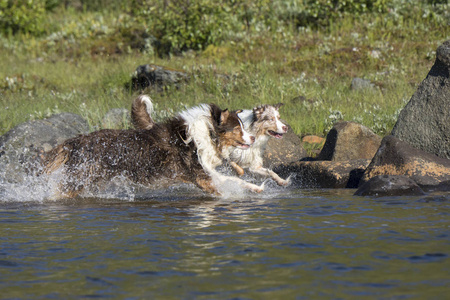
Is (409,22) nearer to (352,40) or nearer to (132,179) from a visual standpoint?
(352,40)

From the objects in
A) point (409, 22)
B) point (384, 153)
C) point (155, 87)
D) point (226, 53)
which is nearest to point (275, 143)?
point (384, 153)

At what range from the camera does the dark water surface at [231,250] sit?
14.9 feet

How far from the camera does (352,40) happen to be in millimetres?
19828

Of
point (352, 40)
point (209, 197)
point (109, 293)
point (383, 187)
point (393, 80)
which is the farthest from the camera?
point (352, 40)

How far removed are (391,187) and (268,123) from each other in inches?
104

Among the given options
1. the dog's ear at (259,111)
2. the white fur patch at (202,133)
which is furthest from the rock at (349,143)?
the white fur patch at (202,133)

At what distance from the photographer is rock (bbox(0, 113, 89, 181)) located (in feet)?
36.6

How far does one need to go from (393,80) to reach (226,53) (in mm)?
6041

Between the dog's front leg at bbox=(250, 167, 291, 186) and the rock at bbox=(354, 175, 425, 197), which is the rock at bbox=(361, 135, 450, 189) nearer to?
the rock at bbox=(354, 175, 425, 197)

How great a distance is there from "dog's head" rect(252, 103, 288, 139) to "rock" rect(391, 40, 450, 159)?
2.23m

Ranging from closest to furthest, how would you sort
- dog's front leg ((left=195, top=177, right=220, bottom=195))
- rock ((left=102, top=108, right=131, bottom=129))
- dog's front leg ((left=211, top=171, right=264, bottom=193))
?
dog's front leg ((left=211, top=171, right=264, bottom=193)), dog's front leg ((left=195, top=177, right=220, bottom=195)), rock ((left=102, top=108, right=131, bottom=129))

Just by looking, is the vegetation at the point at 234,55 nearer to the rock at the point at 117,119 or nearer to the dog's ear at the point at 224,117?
the rock at the point at 117,119

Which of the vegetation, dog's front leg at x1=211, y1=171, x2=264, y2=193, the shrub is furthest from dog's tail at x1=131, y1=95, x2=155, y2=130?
the shrub

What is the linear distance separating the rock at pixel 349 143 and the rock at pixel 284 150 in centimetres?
55
